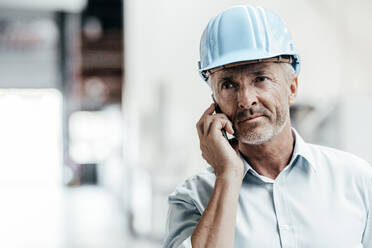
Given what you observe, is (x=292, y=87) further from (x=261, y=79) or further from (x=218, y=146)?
(x=218, y=146)

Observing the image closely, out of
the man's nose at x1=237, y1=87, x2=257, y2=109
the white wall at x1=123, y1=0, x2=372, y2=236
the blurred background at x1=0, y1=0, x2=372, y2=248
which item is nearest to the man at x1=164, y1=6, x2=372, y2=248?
the man's nose at x1=237, y1=87, x2=257, y2=109

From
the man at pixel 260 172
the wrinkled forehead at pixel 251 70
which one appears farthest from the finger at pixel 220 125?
the wrinkled forehead at pixel 251 70

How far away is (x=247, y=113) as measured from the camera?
4.28ft

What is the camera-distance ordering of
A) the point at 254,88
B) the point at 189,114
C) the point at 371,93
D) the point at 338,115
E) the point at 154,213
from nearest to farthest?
the point at 254,88
the point at 338,115
the point at 189,114
the point at 371,93
the point at 154,213

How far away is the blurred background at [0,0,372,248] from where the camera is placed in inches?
156

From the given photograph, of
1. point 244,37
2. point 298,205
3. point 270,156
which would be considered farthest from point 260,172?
point 244,37

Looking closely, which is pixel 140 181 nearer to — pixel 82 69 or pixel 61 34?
pixel 82 69

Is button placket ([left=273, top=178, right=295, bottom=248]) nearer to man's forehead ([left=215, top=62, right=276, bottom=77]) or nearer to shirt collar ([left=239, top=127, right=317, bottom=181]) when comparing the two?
shirt collar ([left=239, top=127, right=317, bottom=181])

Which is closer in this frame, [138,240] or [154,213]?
[154,213]

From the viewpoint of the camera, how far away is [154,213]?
491 cm

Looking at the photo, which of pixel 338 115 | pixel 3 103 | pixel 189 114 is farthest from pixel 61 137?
pixel 338 115

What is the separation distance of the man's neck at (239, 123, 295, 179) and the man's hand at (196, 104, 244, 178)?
0.09 metres

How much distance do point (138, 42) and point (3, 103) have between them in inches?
195

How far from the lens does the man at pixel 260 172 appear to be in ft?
4.16
